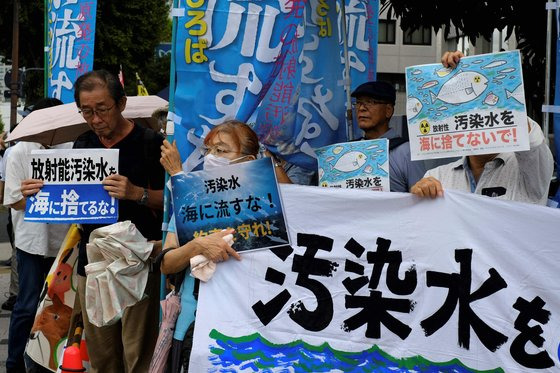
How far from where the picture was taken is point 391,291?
13.0ft

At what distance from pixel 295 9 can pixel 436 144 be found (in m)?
1.24

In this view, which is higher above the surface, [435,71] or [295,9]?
[295,9]

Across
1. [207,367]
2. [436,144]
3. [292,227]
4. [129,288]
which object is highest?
[436,144]

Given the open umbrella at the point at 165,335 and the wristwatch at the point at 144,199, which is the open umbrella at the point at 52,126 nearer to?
the wristwatch at the point at 144,199

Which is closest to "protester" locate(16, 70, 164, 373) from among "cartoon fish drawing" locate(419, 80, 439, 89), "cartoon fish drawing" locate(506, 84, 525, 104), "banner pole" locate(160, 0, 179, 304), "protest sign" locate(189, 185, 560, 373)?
"banner pole" locate(160, 0, 179, 304)

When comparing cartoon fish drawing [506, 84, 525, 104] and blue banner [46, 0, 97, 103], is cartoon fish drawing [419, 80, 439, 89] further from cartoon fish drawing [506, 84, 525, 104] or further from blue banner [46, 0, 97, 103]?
blue banner [46, 0, 97, 103]

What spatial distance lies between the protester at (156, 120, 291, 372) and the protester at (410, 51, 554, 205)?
2.57ft

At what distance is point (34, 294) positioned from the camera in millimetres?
6000

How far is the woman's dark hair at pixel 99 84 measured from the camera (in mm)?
4801

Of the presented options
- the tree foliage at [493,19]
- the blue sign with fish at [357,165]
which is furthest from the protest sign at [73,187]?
the tree foliage at [493,19]

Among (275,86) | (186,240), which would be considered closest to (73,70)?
(275,86)

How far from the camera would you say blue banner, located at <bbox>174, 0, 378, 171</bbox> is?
4.62 m

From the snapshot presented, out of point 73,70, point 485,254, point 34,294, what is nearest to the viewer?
point 485,254

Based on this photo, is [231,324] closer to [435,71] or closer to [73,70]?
[435,71]
